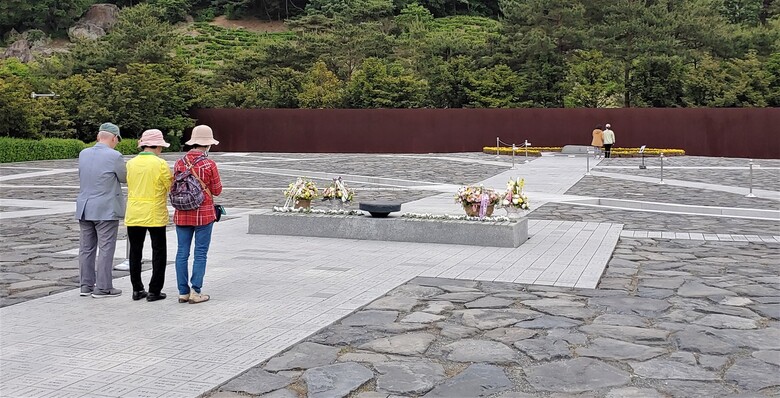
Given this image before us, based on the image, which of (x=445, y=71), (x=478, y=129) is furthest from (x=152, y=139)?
(x=445, y=71)

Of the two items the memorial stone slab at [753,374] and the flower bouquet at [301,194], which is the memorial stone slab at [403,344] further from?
the flower bouquet at [301,194]

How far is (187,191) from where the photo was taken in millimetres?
6832

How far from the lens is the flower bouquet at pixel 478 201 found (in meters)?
11.2

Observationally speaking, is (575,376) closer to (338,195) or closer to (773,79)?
(338,195)

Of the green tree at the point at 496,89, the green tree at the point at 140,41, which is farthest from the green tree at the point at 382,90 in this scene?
the green tree at the point at 140,41

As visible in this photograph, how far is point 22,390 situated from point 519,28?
148ft

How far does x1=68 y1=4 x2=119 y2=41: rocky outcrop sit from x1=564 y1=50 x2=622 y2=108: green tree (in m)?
52.9

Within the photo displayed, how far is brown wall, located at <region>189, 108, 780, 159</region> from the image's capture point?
34750 mm

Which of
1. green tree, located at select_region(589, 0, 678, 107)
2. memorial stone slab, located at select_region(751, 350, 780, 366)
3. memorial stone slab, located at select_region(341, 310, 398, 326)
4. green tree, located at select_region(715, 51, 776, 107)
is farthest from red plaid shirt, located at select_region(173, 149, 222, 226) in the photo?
green tree, located at select_region(589, 0, 678, 107)

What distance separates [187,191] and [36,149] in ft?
93.6

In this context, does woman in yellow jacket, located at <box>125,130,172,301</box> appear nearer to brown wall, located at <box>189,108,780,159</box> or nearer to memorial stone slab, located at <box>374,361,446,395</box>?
memorial stone slab, located at <box>374,361,446,395</box>

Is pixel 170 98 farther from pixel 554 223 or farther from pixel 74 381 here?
→ pixel 74 381

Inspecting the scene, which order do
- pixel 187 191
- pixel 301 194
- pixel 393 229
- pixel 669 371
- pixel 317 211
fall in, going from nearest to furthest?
pixel 669 371, pixel 187 191, pixel 393 229, pixel 301 194, pixel 317 211

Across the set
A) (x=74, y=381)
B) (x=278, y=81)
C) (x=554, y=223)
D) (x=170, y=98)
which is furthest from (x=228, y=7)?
(x=74, y=381)
